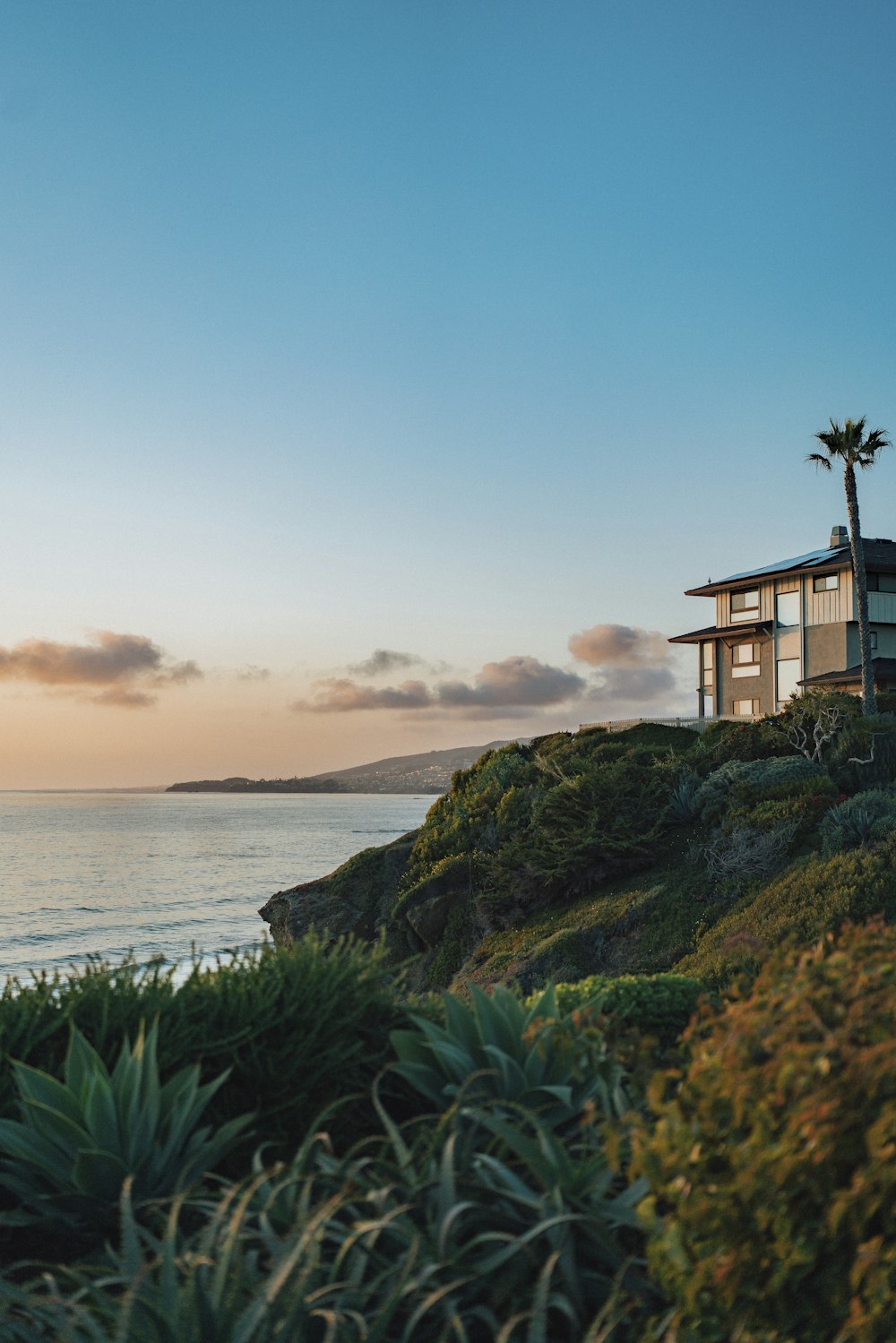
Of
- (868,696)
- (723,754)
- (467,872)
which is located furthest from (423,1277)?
(868,696)

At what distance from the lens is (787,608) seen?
1710 inches

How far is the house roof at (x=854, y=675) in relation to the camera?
39.1 m

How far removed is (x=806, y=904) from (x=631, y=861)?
18.5ft

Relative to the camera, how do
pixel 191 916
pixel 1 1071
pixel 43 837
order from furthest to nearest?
pixel 43 837, pixel 191 916, pixel 1 1071

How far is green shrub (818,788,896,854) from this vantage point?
1692cm

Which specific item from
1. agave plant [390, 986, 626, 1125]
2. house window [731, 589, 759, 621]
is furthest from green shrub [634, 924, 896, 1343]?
house window [731, 589, 759, 621]

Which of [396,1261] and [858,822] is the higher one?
[858,822]

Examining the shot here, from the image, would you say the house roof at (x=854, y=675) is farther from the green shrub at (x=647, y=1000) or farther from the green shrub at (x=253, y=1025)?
the green shrub at (x=253, y=1025)

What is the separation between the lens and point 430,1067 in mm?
4977

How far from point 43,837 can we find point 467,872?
334ft

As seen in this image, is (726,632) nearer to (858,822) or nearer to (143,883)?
(858,822)

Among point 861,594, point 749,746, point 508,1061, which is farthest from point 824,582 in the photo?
point 508,1061

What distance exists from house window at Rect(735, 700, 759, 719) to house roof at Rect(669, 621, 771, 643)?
3.02 metres

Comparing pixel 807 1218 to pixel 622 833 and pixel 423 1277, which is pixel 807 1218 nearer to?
pixel 423 1277
